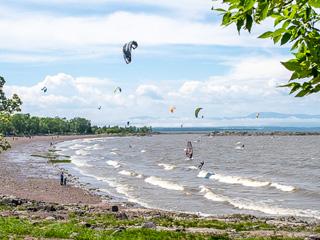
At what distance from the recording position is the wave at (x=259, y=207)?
2538 centimetres

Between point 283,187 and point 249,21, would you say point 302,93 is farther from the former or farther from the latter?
point 283,187

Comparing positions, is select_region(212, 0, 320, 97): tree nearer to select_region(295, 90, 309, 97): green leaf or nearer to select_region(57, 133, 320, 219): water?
select_region(295, 90, 309, 97): green leaf

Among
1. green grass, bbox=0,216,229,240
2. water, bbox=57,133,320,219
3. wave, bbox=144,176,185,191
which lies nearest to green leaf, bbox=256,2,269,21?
green grass, bbox=0,216,229,240

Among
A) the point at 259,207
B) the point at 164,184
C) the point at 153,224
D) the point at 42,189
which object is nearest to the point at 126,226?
the point at 153,224

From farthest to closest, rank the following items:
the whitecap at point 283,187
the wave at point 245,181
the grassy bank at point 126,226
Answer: the wave at point 245,181 < the whitecap at point 283,187 < the grassy bank at point 126,226

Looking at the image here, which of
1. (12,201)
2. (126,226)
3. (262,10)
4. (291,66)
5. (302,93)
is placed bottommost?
(126,226)

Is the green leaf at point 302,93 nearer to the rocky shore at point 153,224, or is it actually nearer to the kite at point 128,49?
the rocky shore at point 153,224

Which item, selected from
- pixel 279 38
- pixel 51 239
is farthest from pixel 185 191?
pixel 279 38

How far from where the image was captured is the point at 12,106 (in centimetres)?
1686

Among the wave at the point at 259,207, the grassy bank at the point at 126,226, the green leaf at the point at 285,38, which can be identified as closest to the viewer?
the green leaf at the point at 285,38

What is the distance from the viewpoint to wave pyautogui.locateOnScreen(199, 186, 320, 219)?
25375 millimetres

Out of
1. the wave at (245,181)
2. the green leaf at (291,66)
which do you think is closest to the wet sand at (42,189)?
the wave at (245,181)

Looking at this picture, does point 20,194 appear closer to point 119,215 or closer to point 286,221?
point 119,215

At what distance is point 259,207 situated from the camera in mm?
27547
